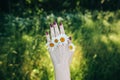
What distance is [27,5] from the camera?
24.1 feet

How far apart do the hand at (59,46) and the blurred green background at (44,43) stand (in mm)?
2456

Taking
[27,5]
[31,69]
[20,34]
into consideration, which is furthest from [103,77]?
[27,5]

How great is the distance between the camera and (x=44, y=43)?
210 inches

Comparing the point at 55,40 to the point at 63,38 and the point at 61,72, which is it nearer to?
the point at 63,38

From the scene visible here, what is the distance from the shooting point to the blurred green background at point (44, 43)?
493cm

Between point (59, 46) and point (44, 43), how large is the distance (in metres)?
2.91

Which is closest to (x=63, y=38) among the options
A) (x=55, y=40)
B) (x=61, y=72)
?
(x=55, y=40)

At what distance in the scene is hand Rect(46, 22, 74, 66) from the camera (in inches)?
94.5

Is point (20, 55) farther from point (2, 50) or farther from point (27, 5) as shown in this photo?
point (27, 5)

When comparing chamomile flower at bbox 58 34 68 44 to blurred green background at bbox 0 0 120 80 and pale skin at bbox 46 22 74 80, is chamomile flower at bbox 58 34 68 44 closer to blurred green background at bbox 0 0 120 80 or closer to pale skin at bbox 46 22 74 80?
pale skin at bbox 46 22 74 80

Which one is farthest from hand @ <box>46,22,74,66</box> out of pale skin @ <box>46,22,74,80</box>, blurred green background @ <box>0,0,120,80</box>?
blurred green background @ <box>0,0,120,80</box>

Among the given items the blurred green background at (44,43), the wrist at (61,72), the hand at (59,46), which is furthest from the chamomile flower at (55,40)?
the blurred green background at (44,43)

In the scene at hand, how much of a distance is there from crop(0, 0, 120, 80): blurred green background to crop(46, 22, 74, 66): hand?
246 cm

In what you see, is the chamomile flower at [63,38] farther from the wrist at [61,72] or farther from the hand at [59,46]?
A: the wrist at [61,72]
